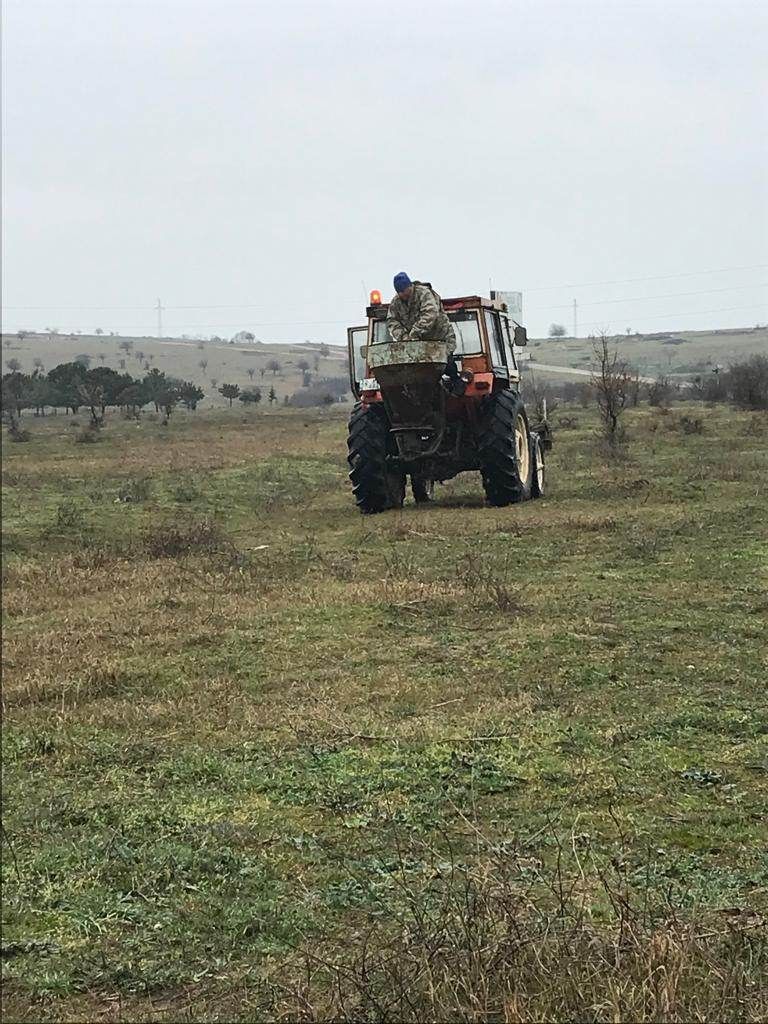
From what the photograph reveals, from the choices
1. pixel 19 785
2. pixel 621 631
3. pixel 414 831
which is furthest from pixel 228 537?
pixel 414 831

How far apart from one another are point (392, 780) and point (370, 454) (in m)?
8.98

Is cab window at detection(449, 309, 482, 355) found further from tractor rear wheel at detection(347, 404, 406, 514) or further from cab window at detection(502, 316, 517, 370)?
tractor rear wheel at detection(347, 404, 406, 514)

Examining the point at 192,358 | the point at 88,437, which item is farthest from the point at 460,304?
the point at 192,358

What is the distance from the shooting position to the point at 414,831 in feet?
13.3

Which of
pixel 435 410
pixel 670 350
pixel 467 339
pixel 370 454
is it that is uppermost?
pixel 670 350

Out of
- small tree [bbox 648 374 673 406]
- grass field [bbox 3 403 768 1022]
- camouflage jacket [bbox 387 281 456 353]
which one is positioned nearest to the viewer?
grass field [bbox 3 403 768 1022]

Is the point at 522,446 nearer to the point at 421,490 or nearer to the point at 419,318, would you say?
the point at 421,490

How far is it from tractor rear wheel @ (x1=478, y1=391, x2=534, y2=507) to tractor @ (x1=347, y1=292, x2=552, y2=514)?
0.01 m

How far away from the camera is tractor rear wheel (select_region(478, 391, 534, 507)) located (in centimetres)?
1302

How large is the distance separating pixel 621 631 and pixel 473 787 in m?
2.70

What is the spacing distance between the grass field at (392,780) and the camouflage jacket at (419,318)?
2562 mm

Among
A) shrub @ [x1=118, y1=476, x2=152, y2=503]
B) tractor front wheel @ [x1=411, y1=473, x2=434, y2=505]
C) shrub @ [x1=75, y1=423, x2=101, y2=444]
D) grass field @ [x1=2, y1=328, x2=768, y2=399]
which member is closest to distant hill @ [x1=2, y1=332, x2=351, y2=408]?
grass field @ [x1=2, y1=328, x2=768, y2=399]

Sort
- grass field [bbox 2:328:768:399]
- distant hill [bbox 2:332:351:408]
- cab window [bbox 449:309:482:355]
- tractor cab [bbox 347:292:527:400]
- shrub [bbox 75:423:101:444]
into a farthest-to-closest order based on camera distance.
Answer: distant hill [bbox 2:332:351:408] < grass field [bbox 2:328:768:399] < shrub [bbox 75:423:101:444] < cab window [bbox 449:309:482:355] < tractor cab [bbox 347:292:527:400]

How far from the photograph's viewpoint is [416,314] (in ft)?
40.8
